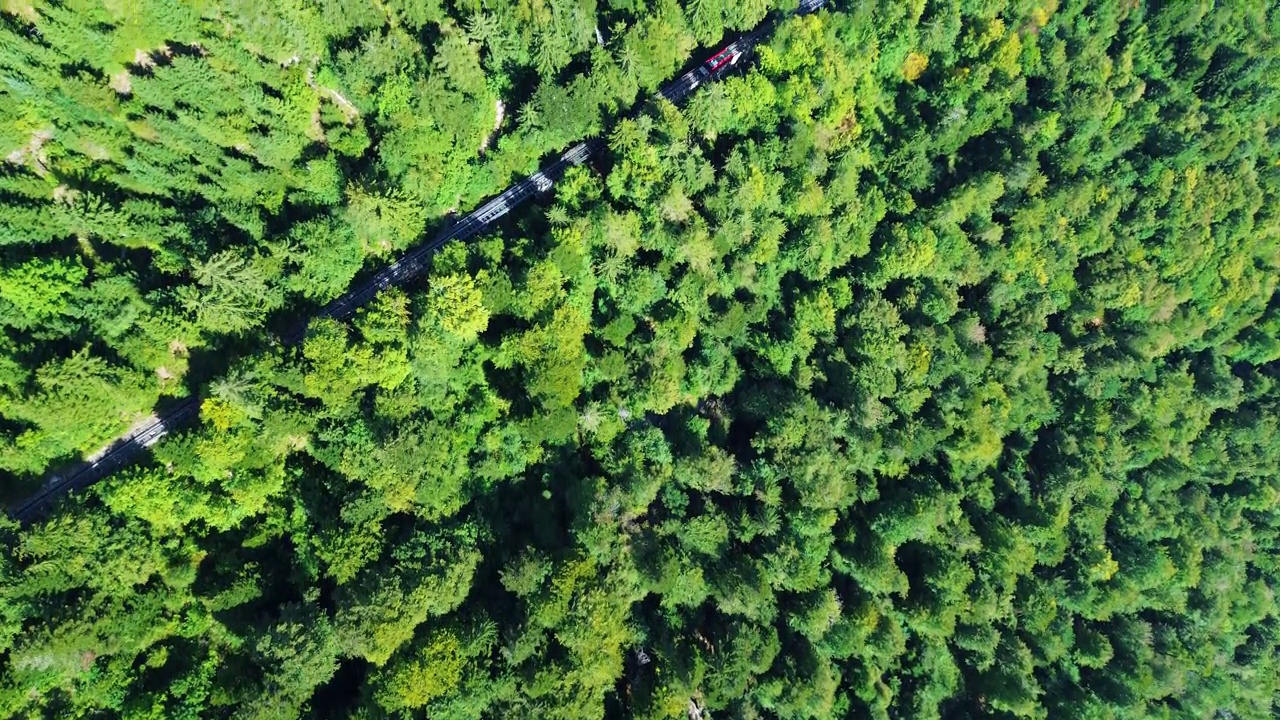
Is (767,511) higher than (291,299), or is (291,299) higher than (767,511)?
(291,299)

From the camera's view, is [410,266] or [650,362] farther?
[650,362]

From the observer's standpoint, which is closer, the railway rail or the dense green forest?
the dense green forest

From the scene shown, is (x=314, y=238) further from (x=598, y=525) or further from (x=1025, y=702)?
(x=1025, y=702)

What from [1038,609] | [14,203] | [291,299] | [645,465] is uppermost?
[14,203]

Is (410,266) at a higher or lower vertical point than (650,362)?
higher

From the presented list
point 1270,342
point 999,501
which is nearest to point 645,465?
point 999,501

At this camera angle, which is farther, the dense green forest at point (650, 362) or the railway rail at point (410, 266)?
the railway rail at point (410, 266)

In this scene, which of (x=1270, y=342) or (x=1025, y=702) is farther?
(x=1270, y=342)

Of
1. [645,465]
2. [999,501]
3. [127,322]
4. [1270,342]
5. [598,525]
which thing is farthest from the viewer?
[1270,342]
